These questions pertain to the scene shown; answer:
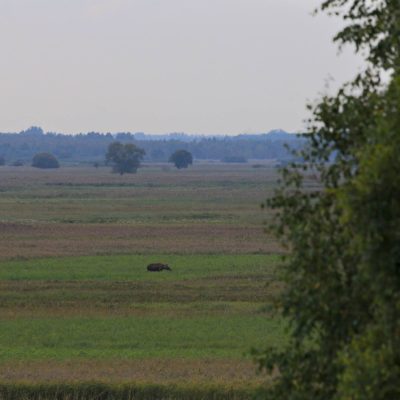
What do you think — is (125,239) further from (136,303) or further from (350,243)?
(350,243)

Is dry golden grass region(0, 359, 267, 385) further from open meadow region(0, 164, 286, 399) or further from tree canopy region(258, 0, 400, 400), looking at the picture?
tree canopy region(258, 0, 400, 400)

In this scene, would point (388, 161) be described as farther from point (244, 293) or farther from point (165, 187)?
point (165, 187)

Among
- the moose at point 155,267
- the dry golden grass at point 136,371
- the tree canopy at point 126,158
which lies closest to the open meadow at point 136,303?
the dry golden grass at point 136,371

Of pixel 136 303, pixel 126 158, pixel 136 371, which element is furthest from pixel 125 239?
pixel 126 158

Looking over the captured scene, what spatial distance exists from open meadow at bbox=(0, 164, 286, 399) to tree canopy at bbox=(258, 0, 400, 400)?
66 centimetres

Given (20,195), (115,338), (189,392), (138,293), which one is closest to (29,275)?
(138,293)

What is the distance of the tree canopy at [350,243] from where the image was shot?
10.6m

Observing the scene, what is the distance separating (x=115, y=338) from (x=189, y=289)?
9749mm

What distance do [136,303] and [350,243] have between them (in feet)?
90.0

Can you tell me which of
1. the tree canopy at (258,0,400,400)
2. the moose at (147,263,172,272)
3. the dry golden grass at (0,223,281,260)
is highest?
the tree canopy at (258,0,400,400)

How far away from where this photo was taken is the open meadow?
26172 mm

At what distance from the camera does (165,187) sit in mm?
135625

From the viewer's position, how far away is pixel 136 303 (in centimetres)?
3891

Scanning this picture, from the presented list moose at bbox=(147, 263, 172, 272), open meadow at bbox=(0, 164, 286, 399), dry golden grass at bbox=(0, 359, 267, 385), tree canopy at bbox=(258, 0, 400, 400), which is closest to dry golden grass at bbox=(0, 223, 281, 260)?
open meadow at bbox=(0, 164, 286, 399)
